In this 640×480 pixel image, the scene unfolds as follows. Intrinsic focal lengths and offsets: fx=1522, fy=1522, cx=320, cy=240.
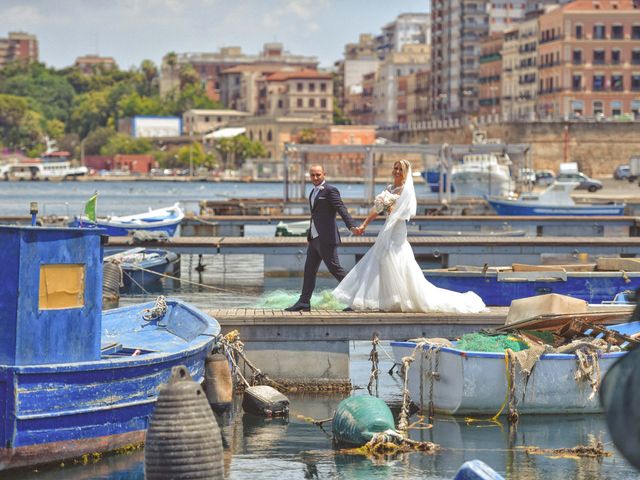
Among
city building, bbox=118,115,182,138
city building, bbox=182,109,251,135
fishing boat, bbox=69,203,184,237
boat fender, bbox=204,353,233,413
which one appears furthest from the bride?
city building, bbox=118,115,182,138

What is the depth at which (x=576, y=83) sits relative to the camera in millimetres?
112500

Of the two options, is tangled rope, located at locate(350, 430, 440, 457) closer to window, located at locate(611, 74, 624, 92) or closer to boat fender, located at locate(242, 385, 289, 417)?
boat fender, located at locate(242, 385, 289, 417)

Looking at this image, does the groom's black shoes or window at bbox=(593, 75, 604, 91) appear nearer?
the groom's black shoes

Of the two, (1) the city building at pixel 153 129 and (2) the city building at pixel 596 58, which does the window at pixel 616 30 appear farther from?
(1) the city building at pixel 153 129

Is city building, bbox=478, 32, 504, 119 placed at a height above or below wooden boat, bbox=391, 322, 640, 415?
above

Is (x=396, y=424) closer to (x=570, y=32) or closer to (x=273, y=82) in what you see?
(x=570, y=32)


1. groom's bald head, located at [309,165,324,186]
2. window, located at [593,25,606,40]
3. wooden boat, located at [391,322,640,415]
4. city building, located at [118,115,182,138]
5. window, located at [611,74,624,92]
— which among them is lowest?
wooden boat, located at [391,322,640,415]

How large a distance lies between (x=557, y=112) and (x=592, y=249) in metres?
83.5

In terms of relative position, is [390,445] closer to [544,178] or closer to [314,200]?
[314,200]

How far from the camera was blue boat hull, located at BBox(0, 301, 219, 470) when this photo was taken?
1223 centimetres

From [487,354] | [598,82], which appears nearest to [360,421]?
[487,354]

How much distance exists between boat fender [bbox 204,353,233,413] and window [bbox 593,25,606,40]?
99279 millimetres

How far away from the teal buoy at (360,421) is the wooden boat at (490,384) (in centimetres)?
109

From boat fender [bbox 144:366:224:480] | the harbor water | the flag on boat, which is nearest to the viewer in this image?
boat fender [bbox 144:366:224:480]
